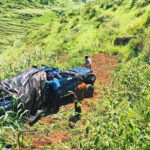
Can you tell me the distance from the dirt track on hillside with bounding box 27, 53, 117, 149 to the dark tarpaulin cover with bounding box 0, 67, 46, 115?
27.4 inches

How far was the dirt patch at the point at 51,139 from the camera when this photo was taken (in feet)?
17.4

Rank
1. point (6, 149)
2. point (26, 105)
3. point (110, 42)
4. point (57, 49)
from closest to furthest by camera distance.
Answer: point (6, 149), point (26, 105), point (110, 42), point (57, 49)

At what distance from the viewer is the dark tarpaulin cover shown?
670 centimetres

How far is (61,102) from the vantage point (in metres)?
8.73

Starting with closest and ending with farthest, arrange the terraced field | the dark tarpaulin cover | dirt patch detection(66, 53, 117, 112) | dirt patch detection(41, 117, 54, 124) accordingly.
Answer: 1. the dark tarpaulin cover
2. dirt patch detection(41, 117, 54, 124)
3. dirt patch detection(66, 53, 117, 112)
4. the terraced field

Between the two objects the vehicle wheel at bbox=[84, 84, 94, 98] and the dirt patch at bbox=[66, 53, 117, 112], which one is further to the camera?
the dirt patch at bbox=[66, 53, 117, 112]

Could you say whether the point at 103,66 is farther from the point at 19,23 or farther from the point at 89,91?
the point at 19,23

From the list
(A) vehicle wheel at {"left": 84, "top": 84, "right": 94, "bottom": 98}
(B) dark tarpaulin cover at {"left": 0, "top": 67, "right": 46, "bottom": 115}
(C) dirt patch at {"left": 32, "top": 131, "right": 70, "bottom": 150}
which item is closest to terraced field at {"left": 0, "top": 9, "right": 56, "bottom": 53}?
(A) vehicle wheel at {"left": 84, "top": 84, "right": 94, "bottom": 98}

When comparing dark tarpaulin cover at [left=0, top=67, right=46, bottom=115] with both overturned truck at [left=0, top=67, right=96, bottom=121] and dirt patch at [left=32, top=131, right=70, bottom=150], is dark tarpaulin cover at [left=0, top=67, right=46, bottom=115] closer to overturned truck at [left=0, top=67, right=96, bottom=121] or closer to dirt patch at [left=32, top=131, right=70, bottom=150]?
overturned truck at [left=0, top=67, right=96, bottom=121]

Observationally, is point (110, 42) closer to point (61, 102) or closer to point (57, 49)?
point (57, 49)

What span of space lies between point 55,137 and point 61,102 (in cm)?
281

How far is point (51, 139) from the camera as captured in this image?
5664 millimetres

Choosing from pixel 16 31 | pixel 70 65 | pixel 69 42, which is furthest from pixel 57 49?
pixel 16 31

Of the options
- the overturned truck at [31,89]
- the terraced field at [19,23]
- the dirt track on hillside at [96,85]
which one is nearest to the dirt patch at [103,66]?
the dirt track on hillside at [96,85]
